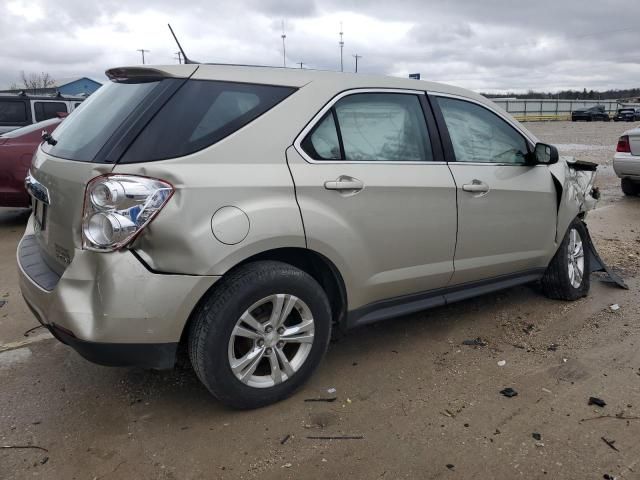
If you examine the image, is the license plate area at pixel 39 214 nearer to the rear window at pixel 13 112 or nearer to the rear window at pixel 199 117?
the rear window at pixel 199 117

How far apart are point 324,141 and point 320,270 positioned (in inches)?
28.6

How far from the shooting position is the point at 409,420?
2.86 metres

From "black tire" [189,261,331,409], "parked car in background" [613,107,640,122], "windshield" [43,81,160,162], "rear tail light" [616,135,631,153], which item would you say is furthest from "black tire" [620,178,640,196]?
"parked car in background" [613,107,640,122]

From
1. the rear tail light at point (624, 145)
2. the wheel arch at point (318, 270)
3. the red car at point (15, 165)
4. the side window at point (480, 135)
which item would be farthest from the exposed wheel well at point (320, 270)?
the rear tail light at point (624, 145)

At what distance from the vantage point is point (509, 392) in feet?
10.2

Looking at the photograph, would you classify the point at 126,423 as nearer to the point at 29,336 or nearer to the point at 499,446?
the point at 29,336

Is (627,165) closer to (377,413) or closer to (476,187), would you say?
(476,187)

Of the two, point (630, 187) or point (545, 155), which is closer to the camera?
point (545, 155)

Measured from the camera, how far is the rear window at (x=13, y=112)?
Answer: 1159 cm

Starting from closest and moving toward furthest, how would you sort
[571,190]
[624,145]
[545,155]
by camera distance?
[545,155] < [571,190] < [624,145]

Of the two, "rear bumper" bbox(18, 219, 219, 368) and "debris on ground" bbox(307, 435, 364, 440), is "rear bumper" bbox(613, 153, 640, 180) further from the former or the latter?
"rear bumper" bbox(18, 219, 219, 368)

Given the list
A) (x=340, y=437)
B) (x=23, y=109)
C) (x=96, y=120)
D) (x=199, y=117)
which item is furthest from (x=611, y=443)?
(x=23, y=109)

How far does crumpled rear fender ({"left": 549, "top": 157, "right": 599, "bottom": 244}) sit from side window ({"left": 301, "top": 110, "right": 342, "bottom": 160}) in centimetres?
203

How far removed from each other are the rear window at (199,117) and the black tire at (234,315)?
0.66m
